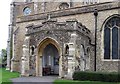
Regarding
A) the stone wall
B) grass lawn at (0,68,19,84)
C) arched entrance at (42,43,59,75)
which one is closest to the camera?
grass lawn at (0,68,19,84)

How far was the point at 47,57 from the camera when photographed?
27547 mm

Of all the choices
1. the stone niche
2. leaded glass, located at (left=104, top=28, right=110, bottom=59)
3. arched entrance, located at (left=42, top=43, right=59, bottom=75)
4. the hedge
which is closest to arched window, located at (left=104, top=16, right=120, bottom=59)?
leaded glass, located at (left=104, top=28, right=110, bottom=59)

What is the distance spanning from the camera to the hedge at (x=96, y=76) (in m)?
19.8

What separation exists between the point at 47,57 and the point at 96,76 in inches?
322

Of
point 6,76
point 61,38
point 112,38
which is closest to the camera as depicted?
point 61,38

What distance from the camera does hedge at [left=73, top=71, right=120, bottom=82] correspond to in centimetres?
1980

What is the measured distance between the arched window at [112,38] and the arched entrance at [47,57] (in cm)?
470

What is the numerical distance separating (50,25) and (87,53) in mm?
4469

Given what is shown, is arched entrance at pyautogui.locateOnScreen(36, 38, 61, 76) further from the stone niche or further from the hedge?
the hedge

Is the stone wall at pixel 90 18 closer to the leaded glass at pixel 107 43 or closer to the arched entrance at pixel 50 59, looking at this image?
the leaded glass at pixel 107 43

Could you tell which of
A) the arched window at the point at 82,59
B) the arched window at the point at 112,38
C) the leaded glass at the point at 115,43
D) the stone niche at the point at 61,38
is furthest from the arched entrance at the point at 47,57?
the leaded glass at the point at 115,43

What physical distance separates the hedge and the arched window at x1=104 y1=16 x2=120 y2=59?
4970mm

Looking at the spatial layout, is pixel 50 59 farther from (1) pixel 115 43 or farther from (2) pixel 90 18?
(1) pixel 115 43

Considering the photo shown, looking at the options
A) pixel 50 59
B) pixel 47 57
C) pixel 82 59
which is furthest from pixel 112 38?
pixel 47 57
